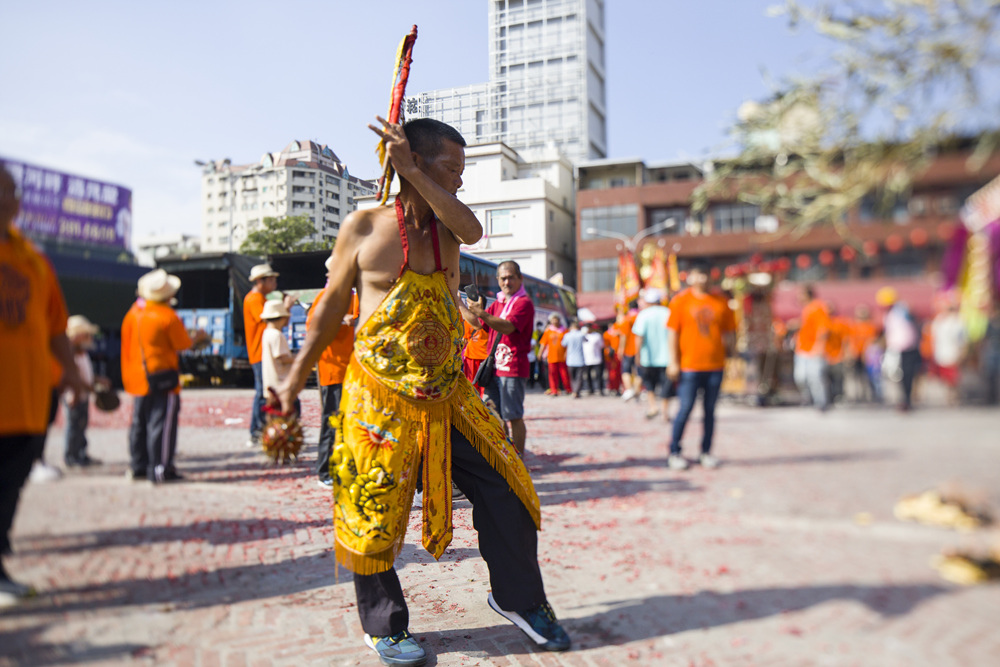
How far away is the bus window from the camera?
258cm

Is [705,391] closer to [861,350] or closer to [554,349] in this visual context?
[861,350]

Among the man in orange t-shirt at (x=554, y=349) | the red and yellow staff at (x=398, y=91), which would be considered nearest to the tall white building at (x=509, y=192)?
the red and yellow staff at (x=398, y=91)

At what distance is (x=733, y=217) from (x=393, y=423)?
41.8 inches

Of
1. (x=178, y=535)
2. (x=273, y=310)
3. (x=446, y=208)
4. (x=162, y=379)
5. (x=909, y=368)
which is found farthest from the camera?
(x=273, y=310)

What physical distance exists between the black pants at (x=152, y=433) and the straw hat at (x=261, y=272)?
0.68 m

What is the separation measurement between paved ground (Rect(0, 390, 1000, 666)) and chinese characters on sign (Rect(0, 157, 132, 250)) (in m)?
0.48

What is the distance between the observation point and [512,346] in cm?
370

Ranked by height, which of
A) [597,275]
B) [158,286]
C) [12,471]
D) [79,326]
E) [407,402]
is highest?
[597,275]

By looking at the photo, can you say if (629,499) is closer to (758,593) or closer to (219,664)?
(758,593)

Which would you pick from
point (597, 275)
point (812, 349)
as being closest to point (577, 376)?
point (597, 275)

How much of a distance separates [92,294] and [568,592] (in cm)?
184

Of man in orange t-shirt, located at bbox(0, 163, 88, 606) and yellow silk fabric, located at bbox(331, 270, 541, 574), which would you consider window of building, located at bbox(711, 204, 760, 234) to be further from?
man in orange t-shirt, located at bbox(0, 163, 88, 606)

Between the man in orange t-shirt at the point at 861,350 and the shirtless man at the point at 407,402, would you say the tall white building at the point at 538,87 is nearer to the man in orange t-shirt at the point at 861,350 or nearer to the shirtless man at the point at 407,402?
the shirtless man at the point at 407,402

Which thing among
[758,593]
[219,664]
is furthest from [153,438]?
[758,593]
